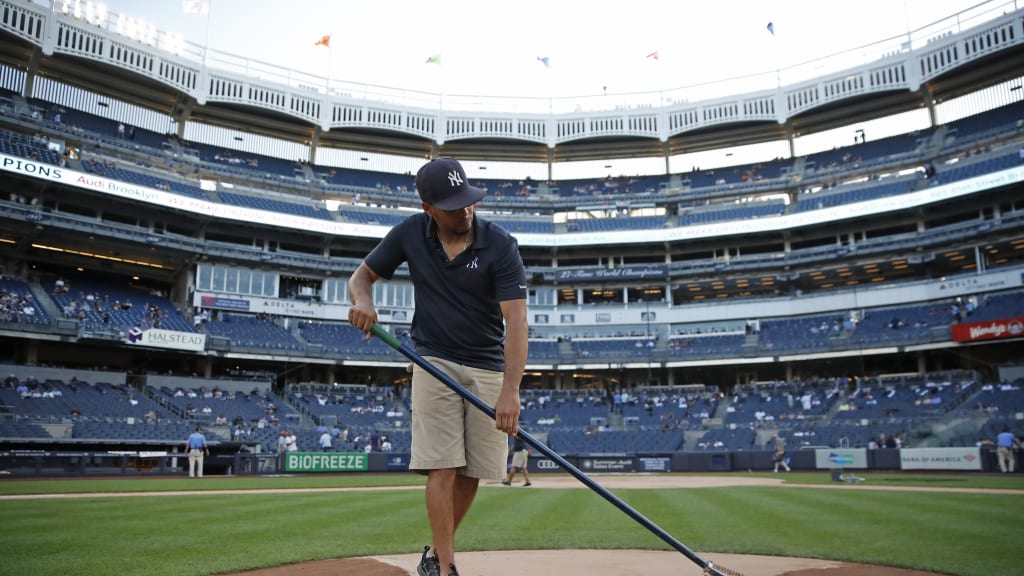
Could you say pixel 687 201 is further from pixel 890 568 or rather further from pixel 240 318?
pixel 890 568

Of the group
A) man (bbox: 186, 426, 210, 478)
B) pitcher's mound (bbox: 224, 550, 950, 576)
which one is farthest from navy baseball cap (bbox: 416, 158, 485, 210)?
man (bbox: 186, 426, 210, 478)

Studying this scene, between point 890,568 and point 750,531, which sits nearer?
point 890,568

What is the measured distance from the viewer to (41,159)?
128 feet

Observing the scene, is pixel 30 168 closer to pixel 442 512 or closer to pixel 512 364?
pixel 442 512

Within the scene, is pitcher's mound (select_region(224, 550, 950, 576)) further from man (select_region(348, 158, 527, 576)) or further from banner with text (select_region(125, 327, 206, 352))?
banner with text (select_region(125, 327, 206, 352))

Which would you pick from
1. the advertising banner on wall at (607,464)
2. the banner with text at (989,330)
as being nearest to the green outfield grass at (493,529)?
the advertising banner on wall at (607,464)

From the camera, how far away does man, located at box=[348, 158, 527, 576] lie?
4336mm

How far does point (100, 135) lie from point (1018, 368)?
56.7 m

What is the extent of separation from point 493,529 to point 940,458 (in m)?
26.9

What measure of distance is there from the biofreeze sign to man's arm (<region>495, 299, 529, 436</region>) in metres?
30.0

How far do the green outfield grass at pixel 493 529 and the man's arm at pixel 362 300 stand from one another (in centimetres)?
323

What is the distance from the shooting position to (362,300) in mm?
4664

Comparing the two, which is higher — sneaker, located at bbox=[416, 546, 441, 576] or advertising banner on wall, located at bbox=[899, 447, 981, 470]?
sneaker, located at bbox=[416, 546, 441, 576]

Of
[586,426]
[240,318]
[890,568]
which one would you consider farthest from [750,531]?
[240,318]
